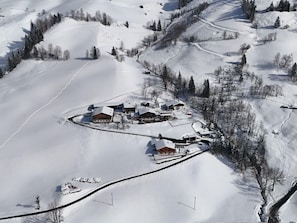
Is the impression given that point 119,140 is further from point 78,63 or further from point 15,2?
point 15,2

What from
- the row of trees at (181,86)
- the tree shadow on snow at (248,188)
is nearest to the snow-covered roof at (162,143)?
the tree shadow on snow at (248,188)

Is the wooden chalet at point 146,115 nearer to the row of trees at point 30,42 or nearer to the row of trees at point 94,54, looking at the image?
the row of trees at point 94,54

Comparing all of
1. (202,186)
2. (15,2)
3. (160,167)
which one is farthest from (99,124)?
(15,2)

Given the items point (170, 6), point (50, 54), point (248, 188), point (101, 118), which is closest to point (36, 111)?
point (101, 118)

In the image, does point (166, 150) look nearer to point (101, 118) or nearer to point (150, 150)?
point (150, 150)

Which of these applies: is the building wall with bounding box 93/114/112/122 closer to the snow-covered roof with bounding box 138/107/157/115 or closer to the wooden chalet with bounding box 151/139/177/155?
the snow-covered roof with bounding box 138/107/157/115

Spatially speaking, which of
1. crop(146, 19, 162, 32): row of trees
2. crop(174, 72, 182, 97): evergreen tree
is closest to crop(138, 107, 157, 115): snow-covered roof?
crop(174, 72, 182, 97): evergreen tree
